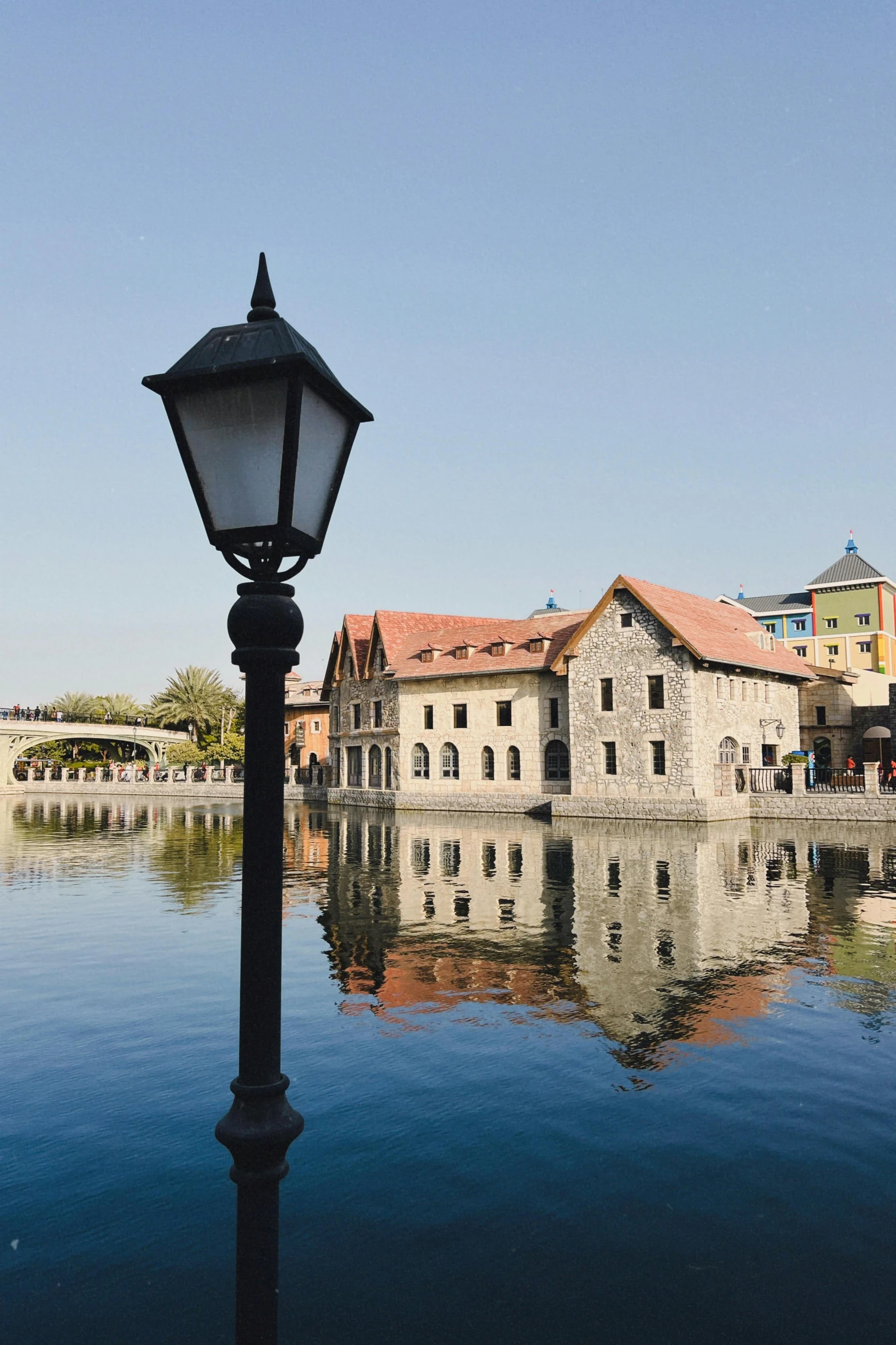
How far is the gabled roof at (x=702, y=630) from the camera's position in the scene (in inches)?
1476

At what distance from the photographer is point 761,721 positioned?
4219 cm

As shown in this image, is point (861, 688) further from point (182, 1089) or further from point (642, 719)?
point (182, 1089)

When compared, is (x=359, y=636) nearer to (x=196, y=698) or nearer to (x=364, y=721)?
(x=364, y=721)

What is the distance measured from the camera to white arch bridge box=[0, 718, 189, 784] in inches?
2902

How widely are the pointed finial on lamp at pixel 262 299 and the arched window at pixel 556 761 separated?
131 ft

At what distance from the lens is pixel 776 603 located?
8100cm

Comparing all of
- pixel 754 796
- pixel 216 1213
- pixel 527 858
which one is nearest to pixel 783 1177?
pixel 216 1213

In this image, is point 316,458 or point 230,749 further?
point 230,749

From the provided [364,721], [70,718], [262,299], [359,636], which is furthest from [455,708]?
[70,718]

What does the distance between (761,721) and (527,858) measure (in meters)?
22.7

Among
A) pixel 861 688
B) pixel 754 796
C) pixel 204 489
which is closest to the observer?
pixel 204 489

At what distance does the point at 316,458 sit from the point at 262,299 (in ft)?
2.21

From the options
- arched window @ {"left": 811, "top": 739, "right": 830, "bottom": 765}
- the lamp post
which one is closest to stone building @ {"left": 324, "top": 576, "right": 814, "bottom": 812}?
arched window @ {"left": 811, "top": 739, "right": 830, "bottom": 765}

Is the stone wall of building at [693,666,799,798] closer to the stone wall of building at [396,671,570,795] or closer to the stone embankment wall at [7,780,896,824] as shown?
the stone embankment wall at [7,780,896,824]
